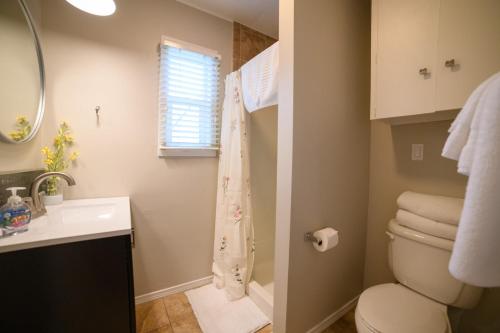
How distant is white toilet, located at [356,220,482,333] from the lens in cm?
94

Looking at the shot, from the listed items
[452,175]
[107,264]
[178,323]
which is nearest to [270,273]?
[178,323]

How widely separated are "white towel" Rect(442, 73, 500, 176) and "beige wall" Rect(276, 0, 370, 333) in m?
0.60

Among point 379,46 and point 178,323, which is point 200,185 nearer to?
point 178,323

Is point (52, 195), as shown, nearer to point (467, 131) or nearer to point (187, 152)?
point (187, 152)

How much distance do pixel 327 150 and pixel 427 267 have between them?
88 centimetres

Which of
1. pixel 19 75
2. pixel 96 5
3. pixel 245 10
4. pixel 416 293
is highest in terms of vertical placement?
pixel 245 10

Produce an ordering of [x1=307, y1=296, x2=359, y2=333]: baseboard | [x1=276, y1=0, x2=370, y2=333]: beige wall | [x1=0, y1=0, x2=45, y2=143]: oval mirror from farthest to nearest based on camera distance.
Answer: [x1=307, y1=296, x2=359, y2=333]: baseboard < [x1=276, y1=0, x2=370, y2=333]: beige wall < [x1=0, y1=0, x2=45, y2=143]: oval mirror

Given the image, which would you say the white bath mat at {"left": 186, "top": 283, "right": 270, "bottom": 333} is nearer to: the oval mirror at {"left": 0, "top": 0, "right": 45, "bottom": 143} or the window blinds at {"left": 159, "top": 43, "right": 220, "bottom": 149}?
the window blinds at {"left": 159, "top": 43, "right": 220, "bottom": 149}

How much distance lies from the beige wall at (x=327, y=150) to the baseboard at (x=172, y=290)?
0.88m

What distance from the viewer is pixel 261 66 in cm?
141

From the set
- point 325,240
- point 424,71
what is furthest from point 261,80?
point 325,240

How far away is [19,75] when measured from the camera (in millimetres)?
1083

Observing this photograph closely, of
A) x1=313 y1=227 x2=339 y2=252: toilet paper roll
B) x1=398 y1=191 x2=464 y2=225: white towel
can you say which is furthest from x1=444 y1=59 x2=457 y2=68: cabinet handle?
x1=313 y1=227 x2=339 y2=252: toilet paper roll

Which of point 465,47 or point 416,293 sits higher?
point 465,47
